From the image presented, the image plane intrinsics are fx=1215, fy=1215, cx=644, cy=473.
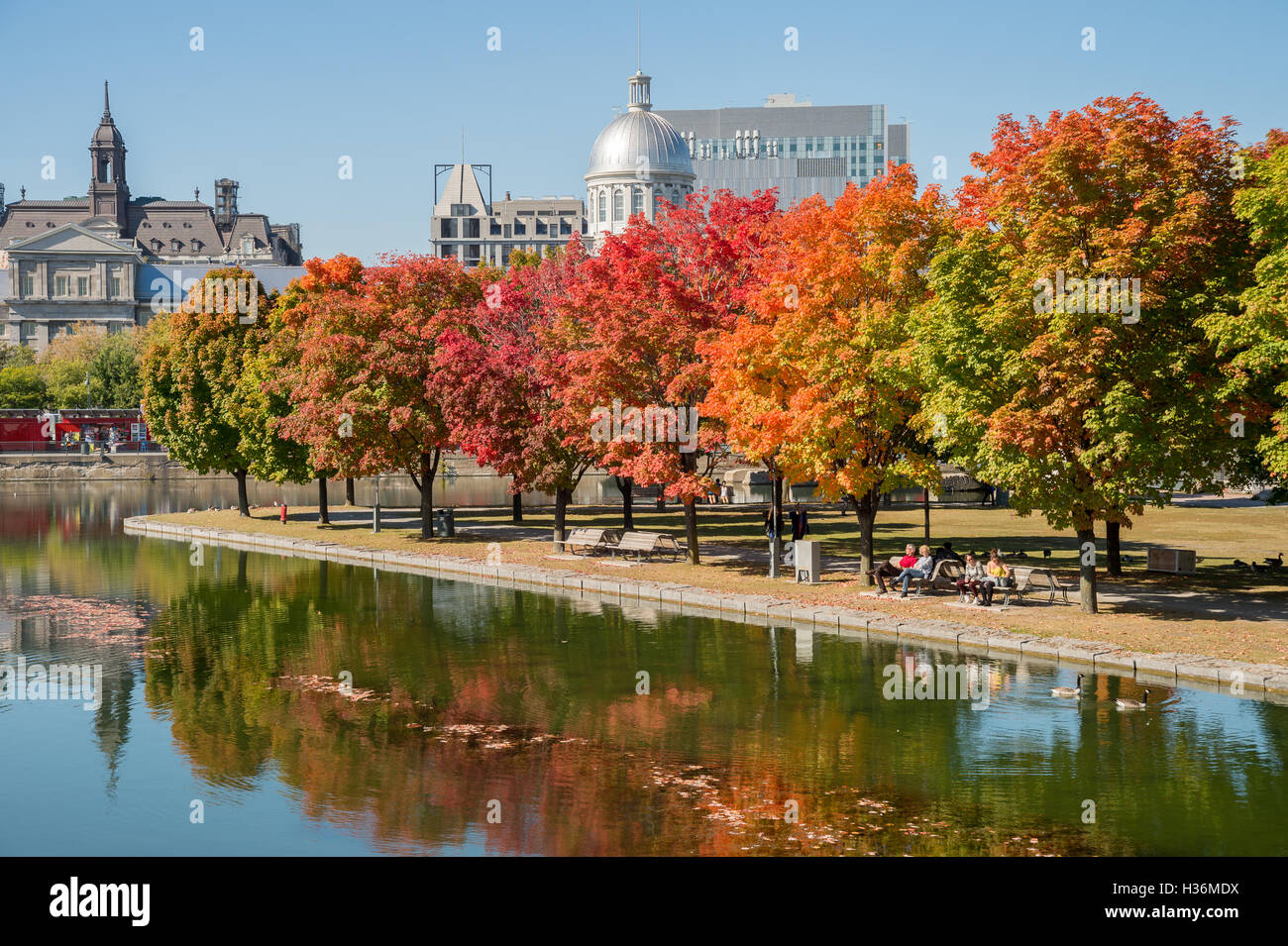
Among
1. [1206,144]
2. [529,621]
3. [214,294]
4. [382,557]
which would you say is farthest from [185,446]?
[1206,144]

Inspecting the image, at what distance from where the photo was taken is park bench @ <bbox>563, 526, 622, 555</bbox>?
36531 millimetres

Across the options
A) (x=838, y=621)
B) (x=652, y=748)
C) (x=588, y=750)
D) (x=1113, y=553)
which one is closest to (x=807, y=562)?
(x=838, y=621)

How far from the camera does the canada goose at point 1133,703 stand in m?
18.3

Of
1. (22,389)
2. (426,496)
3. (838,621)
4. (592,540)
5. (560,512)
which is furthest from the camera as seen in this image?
(22,389)

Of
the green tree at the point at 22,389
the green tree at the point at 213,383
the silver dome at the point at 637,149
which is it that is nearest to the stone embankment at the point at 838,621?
the green tree at the point at 213,383

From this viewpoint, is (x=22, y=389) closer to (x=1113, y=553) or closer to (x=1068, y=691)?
(x=1113, y=553)

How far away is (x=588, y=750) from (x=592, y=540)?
66.1 feet

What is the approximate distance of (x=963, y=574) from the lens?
27453mm

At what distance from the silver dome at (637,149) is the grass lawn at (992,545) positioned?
393 feet

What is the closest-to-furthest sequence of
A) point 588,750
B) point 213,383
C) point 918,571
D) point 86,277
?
1. point 588,750
2. point 918,571
3. point 213,383
4. point 86,277

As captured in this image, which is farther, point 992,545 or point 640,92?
point 640,92

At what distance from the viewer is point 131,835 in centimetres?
1327
